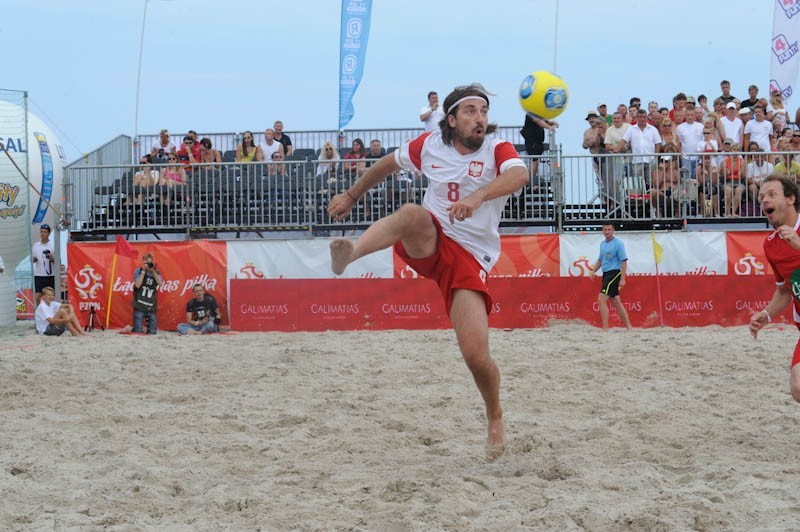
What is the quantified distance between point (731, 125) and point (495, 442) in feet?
35.8

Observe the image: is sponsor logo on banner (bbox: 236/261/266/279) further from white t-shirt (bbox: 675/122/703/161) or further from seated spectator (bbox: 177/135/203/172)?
white t-shirt (bbox: 675/122/703/161)

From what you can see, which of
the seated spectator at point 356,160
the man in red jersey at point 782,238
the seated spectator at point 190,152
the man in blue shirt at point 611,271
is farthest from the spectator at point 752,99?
the man in red jersey at point 782,238

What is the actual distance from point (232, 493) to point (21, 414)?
8.30 feet

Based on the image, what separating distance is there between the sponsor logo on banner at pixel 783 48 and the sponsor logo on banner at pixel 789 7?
36cm

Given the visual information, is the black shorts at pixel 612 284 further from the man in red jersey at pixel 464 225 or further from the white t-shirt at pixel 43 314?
the man in red jersey at pixel 464 225

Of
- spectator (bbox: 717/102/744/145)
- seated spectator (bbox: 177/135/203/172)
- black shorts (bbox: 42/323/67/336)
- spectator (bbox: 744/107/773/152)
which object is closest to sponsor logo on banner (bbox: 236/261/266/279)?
seated spectator (bbox: 177/135/203/172)

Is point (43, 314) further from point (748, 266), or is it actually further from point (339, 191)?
point (748, 266)

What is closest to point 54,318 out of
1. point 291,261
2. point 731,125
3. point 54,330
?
point 54,330

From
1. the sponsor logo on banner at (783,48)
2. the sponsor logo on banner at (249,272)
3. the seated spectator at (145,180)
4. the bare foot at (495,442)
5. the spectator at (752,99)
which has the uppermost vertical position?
the sponsor logo on banner at (783,48)

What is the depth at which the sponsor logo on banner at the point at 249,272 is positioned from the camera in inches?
544

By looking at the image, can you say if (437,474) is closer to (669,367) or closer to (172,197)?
(669,367)

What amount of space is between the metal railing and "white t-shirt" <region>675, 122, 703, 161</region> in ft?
0.75

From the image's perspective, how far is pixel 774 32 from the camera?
15828 millimetres

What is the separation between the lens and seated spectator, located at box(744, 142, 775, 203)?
1374 cm
